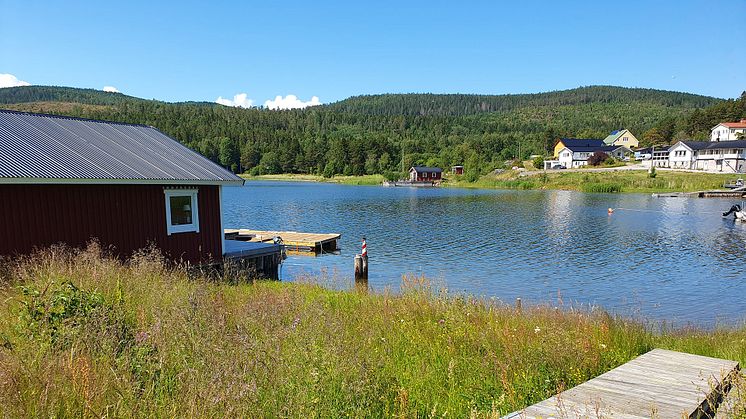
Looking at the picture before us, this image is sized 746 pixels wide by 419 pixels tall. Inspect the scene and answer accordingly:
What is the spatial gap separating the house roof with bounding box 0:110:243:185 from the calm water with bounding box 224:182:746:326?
18.6 feet

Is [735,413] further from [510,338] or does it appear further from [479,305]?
[479,305]

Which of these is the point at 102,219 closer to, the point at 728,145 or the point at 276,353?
the point at 276,353

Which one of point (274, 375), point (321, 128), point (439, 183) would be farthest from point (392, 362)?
point (321, 128)

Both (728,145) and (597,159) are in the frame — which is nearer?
(728,145)

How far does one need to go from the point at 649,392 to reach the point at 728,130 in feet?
398

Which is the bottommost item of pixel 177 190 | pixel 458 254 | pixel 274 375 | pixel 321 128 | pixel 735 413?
pixel 458 254

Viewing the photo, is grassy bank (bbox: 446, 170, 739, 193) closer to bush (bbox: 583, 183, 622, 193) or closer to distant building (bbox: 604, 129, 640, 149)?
bush (bbox: 583, 183, 622, 193)

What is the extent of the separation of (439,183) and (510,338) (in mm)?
93970

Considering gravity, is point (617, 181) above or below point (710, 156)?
below

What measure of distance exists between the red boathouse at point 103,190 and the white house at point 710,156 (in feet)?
293

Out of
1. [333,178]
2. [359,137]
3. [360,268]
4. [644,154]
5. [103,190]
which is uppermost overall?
[359,137]

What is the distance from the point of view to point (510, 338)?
274 inches

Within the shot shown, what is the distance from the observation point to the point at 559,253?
2380 centimetres

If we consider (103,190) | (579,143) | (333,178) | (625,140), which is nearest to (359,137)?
(333,178)
